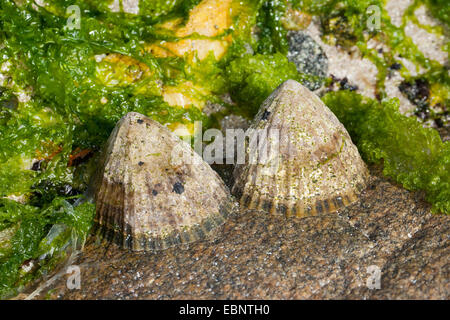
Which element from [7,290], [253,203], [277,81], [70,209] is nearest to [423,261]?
[253,203]

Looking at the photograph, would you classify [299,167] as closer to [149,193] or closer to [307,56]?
[149,193]

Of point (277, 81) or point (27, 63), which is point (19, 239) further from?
point (277, 81)

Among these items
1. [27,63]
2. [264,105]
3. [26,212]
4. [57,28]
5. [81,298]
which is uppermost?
[57,28]

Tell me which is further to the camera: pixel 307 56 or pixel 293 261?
pixel 307 56

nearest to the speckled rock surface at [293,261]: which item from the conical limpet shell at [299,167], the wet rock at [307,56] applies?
the conical limpet shell at [299,167]

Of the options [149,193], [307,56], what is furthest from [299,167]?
[307,56]

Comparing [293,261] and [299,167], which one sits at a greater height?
[299,167]
